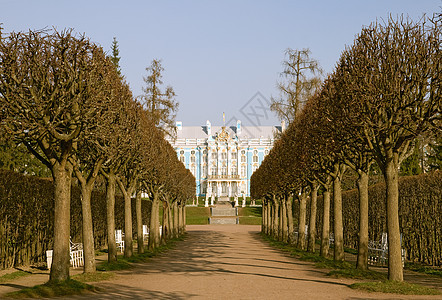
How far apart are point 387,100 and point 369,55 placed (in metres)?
1.87

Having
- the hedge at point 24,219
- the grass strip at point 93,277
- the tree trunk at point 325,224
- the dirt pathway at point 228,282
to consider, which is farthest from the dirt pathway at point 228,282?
the hedge at point 24,219

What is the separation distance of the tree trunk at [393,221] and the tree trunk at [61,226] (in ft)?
26.7

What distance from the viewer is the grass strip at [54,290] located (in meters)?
12.6

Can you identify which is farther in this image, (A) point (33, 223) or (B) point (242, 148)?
(B) point (242, 148)

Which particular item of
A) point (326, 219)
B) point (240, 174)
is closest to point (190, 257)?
point (326, 219)

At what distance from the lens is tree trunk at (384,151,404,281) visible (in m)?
14.6

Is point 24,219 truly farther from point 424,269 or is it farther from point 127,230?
point 424,269

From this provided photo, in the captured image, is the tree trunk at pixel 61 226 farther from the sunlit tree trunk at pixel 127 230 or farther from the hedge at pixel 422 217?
the hedge at pixel 422 217

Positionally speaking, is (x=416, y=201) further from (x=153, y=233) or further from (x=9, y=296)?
(x=9, y=296)

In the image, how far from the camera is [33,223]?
21.5 metres

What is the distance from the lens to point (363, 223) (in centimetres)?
1788

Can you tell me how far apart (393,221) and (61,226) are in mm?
8357

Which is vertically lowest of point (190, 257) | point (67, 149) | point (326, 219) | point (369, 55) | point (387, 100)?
point (190, 257)

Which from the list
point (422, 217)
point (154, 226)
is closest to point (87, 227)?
point (422, 217)
